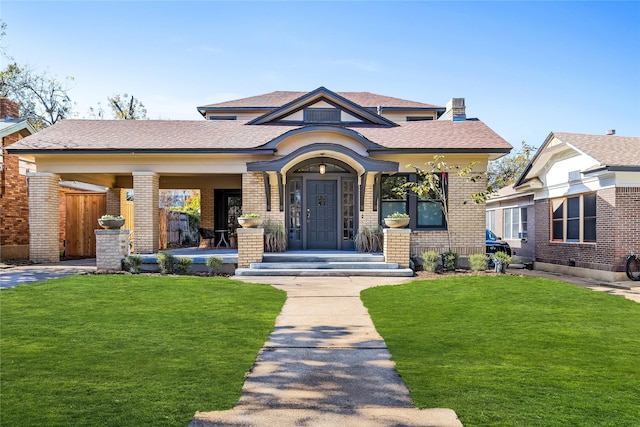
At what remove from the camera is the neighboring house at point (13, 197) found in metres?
16.5

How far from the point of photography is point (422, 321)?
7328mm

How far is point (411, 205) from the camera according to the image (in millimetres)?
15672

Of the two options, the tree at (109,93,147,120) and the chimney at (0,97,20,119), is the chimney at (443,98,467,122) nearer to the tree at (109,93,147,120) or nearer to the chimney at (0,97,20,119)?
the chimney at (0,97,20,119)

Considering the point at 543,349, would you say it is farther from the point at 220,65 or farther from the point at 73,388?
the point at 220,65

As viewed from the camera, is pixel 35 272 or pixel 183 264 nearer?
pixel 35 272

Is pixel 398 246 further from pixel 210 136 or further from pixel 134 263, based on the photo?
pixel 210 136

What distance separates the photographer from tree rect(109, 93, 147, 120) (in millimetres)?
38062

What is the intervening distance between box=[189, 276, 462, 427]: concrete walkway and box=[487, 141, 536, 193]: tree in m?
36.3

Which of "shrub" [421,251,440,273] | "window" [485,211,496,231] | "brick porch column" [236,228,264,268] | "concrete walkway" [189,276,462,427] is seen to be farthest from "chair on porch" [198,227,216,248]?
"window" [485,211,496,231]

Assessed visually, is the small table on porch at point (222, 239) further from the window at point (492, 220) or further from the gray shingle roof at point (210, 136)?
the window at point (492, 220)

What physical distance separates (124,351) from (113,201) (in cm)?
1534

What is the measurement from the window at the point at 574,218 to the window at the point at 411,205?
4.64 metres

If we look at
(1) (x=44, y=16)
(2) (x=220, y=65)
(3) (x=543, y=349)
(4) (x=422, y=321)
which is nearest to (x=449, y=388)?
(3) (x=543, y=349)

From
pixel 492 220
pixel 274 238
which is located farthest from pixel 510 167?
pixel 274 238
